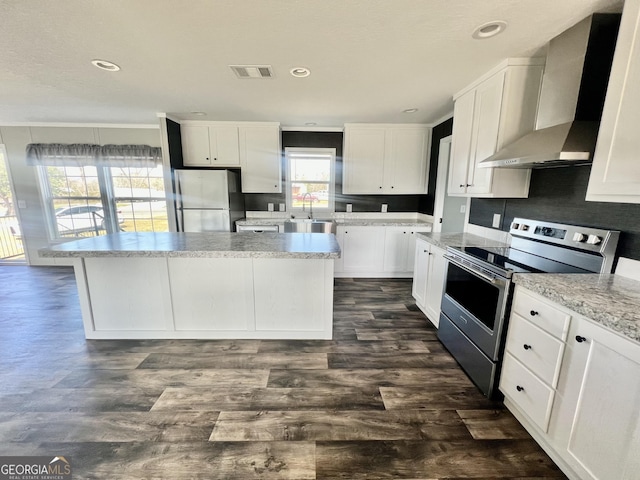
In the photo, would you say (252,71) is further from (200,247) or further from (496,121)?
(496,121)

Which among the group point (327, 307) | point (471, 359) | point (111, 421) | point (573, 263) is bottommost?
point (111, 421)

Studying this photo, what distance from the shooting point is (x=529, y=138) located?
1824mm

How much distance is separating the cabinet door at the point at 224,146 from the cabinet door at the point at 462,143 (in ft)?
10.2

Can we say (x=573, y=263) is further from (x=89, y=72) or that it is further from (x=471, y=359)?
(x=89, y=72)

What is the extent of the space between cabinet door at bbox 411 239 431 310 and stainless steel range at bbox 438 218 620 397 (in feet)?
1.60

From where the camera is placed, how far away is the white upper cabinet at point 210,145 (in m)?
3.98

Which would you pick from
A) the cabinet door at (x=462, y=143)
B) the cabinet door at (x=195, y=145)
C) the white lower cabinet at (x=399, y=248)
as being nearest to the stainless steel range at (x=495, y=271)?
the cabinet door at (x=462, y=143)

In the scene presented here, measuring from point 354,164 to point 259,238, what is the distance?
91.9 inches

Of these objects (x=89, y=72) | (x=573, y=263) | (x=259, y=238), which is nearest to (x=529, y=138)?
(x=573, y=263)

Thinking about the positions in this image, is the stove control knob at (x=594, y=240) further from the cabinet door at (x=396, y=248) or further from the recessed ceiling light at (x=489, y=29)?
the cabinet door at (x=396, y=248)

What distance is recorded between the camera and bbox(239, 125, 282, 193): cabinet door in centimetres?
405

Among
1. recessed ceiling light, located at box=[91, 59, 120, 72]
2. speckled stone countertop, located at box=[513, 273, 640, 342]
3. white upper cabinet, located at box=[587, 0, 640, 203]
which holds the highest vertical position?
recessed ceiling light, located at box=[91, 59, 120, 72]

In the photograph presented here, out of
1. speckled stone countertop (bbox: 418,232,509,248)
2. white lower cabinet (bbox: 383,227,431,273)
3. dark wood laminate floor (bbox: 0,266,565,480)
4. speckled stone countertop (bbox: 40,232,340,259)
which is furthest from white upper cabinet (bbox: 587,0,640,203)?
white lower cabinet (bbox: 383,227,431,273)

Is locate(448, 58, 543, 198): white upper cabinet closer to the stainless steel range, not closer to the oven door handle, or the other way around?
the stainless steel range
